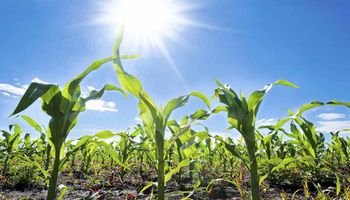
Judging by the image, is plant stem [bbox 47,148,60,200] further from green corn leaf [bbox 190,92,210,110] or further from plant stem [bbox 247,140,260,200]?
plant stem [bbox 247,140,260,200]

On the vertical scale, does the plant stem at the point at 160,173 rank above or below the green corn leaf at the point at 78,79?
below

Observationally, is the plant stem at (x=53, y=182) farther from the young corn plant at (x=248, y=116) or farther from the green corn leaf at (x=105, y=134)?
the young corn plant at (x=248, y=116)

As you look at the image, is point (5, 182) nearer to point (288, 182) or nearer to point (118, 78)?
point (118, 78)

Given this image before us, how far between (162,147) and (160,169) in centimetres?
15

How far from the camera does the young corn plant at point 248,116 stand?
6.59 feet

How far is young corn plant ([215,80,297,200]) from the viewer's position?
201 cm

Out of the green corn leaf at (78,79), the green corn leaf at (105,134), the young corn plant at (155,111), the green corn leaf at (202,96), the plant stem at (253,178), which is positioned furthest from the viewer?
the green corn leaf at (202,96)

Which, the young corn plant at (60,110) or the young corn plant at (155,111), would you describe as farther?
the young corn plant at (155,111)

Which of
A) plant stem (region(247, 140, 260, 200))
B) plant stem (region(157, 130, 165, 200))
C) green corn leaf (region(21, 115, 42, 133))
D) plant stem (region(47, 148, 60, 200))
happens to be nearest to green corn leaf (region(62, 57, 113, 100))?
plant stem (region(47, 148, 60, 200))

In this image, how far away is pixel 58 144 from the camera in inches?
72.2

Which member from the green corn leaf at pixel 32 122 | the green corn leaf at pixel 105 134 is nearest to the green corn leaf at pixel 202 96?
the green corn leaf at pixel 105 134

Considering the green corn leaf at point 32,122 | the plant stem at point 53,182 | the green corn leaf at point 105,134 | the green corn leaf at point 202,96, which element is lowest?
the plant stem at point 53,182

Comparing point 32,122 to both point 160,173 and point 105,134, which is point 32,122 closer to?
point 105,134

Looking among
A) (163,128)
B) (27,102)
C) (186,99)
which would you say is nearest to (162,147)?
(163,128)
